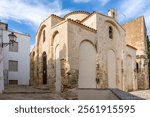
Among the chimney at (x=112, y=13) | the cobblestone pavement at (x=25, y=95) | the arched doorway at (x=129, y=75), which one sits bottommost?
the cobblestone pavement at (x=25, y=95)

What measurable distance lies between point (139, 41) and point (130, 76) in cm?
620

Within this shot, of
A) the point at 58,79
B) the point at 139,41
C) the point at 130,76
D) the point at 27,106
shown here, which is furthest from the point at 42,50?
the point at 139,41

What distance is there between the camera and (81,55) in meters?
14.4

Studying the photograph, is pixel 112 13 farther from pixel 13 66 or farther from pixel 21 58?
pixel 13 66

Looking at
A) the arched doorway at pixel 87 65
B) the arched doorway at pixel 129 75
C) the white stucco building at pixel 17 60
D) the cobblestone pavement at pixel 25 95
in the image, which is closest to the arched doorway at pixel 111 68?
the arched doorway at pixel 87 65

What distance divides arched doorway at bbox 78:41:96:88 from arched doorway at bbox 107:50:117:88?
221 centimetres

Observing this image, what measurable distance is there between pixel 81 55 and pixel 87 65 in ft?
3.05

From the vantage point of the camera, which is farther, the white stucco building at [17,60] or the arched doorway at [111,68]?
the white stucco building at [17,60]

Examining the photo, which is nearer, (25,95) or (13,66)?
(25,95)

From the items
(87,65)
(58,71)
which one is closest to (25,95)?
(58,71)

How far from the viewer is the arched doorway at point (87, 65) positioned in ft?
46.9

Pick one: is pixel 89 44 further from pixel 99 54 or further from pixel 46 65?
pixel 46 65

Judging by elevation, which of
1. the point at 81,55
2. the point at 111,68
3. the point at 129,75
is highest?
the point at 81,55

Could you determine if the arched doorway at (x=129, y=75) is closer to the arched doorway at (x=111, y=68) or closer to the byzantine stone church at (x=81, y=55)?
the byzantine stone church at (x=81, y=55)
